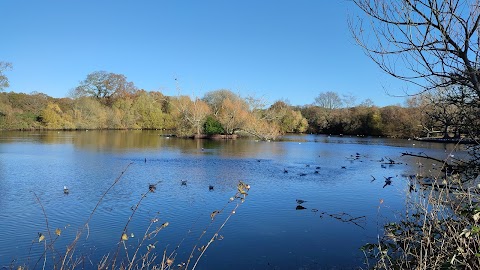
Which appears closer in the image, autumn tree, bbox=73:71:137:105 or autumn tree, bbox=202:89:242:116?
autumn tree, bbox=202:89:242:116

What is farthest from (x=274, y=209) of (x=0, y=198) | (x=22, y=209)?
(x=0, y=198)

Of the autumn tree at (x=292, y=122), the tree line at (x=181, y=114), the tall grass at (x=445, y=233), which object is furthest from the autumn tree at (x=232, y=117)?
the tall grass at (x=445, y=233)

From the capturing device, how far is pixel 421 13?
2.99 m

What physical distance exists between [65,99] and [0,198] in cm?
5429

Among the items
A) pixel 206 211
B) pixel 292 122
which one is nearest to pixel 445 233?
pixel 206 211

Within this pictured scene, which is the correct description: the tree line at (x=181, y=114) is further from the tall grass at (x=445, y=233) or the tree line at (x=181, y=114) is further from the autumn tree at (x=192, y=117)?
the tall grass at (x=445, y=233)

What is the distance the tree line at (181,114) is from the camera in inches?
Result: 1566

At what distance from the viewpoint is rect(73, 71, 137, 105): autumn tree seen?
60769 mm

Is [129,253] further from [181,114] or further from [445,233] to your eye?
[181,114]

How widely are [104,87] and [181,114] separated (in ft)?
86.8

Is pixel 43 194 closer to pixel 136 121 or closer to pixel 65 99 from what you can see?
pixel 136 121

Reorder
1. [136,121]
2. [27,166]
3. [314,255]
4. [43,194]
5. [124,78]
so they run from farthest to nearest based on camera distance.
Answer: [124,78] → [136,121] → [27,166] → [43,194] → [314,255]

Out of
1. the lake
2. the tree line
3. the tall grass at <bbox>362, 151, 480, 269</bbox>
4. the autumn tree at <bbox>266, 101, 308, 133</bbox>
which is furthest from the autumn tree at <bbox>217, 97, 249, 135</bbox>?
the tall grass at <bbox>362, 151, 480, 269</bbox>

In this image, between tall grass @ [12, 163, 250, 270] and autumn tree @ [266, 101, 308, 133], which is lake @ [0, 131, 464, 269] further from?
autumn tree @ [266, 101, 308, 133]
